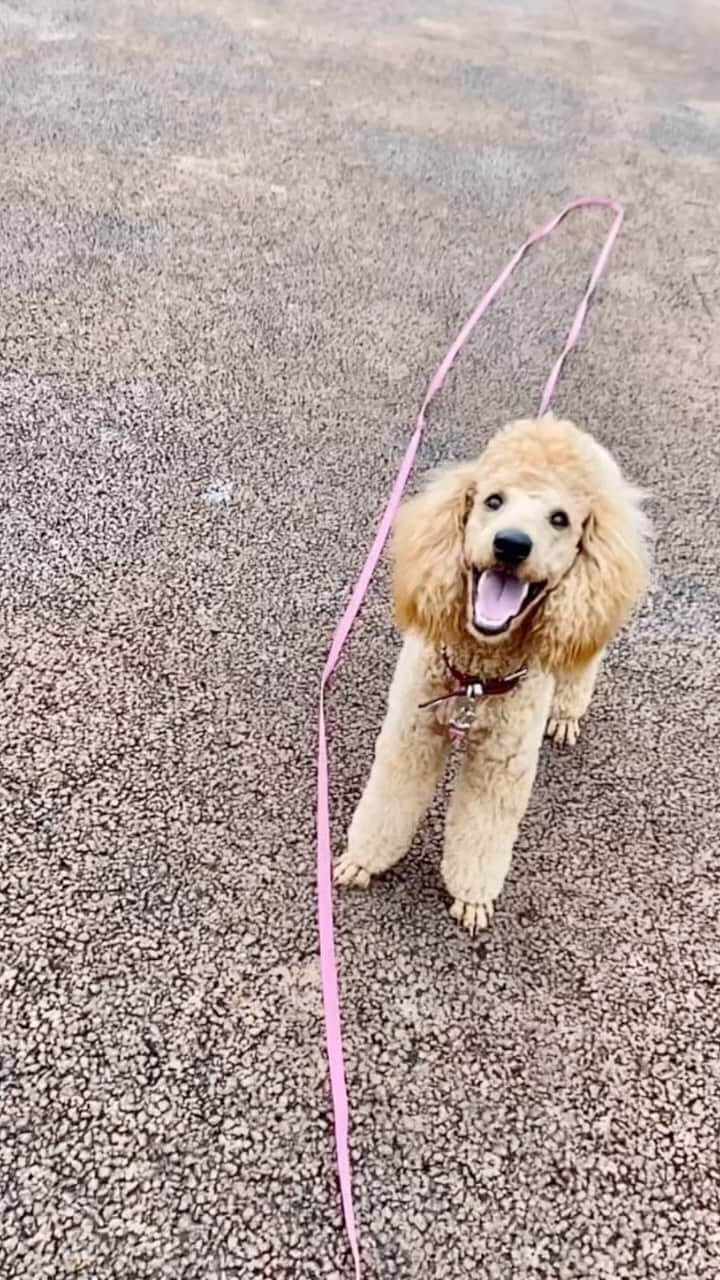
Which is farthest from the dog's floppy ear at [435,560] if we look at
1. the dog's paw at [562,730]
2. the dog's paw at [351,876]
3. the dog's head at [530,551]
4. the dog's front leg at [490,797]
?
the dog's paw at [562,730]

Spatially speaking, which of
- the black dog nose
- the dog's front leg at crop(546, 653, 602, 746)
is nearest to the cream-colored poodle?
the black dog nose

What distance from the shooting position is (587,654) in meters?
1.11

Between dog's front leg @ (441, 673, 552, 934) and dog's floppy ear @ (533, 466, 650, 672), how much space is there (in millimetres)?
78

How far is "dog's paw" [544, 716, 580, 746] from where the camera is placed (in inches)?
59.1

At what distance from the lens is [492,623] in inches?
41.5

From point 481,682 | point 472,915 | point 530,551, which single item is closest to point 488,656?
point 481,682

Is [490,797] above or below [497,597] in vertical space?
below

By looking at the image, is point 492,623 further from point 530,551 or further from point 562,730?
point 562,730

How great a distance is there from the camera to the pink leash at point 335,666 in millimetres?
1034

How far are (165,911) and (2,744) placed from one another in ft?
1.03

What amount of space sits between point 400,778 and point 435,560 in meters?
0.26

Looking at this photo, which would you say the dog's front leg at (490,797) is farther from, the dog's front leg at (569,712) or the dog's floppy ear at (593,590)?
the dog's front leg at (569,712)

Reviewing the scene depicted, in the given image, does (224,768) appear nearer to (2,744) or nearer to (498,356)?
(2,744)

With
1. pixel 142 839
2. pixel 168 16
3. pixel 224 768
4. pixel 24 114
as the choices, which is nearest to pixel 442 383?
pixel 224 768
